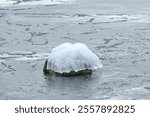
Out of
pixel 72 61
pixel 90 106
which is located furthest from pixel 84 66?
pixel 90 106

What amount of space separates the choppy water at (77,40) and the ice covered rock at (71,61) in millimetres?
270

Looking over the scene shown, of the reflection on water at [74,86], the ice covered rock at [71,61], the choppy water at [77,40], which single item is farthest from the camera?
the ice covered rock at [71,61]

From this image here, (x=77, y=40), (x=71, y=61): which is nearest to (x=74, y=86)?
(x=71, y=61)

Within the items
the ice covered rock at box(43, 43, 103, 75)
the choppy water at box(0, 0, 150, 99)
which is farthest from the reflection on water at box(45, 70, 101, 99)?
the ice covered rock at box(43, 43, 103, 75)

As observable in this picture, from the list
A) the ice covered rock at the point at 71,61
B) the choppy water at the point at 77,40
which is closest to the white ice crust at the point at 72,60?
the ice covered rock at the point at 71,61

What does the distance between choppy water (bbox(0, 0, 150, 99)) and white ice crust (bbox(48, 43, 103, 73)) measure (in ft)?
1.07

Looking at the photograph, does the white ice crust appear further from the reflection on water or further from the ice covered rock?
the reflection on water

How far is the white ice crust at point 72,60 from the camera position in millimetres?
13453

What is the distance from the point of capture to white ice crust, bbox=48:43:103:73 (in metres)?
13.5

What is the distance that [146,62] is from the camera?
47.0ft

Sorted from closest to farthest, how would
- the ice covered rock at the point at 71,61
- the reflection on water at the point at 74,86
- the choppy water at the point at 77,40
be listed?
the reflection on water at the point at 74,86
the choppy water at the point at 77,40
the ice covered rock at the point at 71,61

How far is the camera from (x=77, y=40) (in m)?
17.2

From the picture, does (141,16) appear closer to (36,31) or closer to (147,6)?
(147,6)

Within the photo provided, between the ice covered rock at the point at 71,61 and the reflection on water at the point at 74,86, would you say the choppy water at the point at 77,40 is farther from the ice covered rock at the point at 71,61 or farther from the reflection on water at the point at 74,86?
the ice covered rock at the point at 71,61
